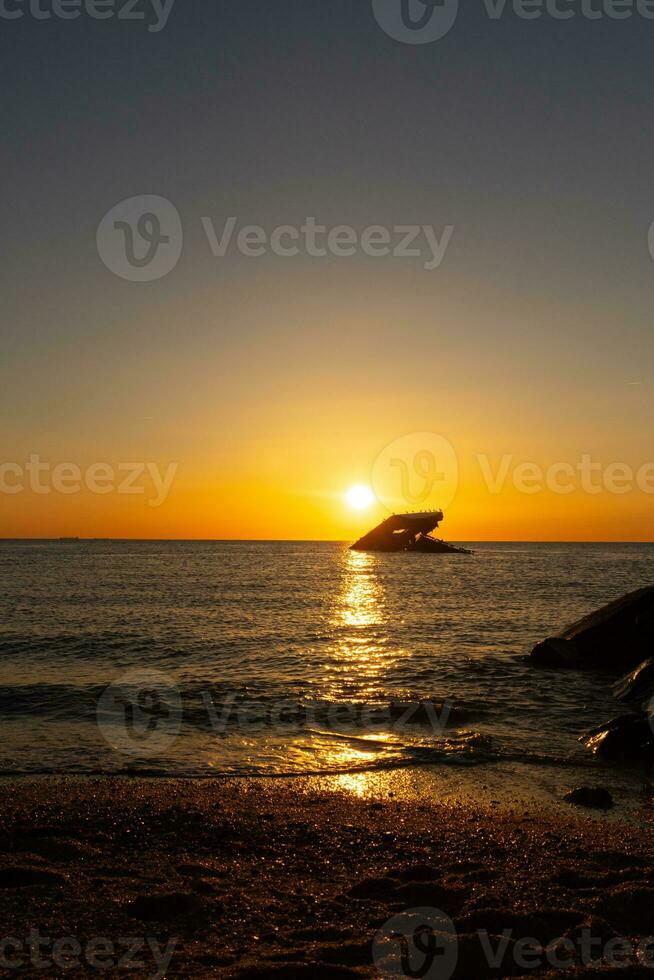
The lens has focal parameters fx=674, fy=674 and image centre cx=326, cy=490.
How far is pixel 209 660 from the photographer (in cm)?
2014

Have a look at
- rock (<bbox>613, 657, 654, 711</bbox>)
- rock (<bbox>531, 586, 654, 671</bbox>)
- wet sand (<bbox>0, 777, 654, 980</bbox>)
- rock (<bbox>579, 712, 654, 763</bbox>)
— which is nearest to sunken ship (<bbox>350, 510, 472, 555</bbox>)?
rock (<bbox>531, 586, 654, 671</bbox>)

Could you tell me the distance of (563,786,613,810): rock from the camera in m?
8.87

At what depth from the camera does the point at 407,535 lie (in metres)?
120

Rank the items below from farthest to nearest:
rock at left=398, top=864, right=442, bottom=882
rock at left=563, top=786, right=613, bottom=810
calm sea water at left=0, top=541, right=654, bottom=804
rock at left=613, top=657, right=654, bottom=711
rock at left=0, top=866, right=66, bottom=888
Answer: rock at left=613, top=657, right=654, bottom=711
calm sea water at left=0, top=541, right=654, bottom=804
rock at left=563, top=786, right=613, bottom=810
rock at left=398, top=864, right=442, bottom=882
rock at left=0, top=866, right=66, bottom=888

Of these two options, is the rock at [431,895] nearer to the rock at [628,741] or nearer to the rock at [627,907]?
the rock at [627,907]

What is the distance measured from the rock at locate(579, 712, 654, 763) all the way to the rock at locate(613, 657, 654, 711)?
392 centimetres

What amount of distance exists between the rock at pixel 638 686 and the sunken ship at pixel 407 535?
99.0m

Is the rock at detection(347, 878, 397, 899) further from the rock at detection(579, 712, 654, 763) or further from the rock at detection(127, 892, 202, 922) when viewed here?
the rock at detection(579, 712, 654, 763)

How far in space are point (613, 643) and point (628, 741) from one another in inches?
352

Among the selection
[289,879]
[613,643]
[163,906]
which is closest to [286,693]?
[289,879]

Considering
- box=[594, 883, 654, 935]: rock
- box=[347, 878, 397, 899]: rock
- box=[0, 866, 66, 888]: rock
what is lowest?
box=[347, 878, 397, 899]: rock

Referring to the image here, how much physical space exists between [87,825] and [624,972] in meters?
5.75

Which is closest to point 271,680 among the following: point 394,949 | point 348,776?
point 348,776

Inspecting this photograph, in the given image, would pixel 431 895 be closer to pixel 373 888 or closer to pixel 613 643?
pixel 373 888
